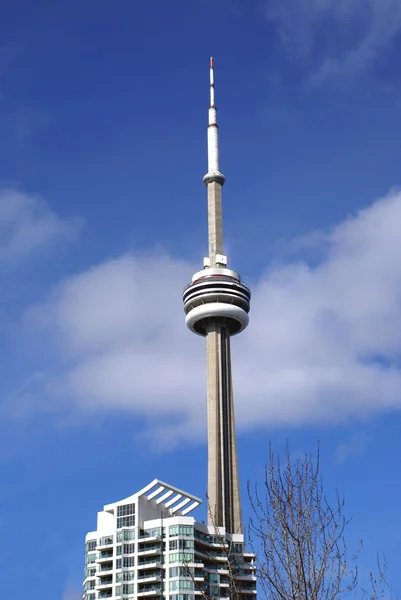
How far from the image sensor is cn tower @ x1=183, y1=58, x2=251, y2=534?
5792 inches

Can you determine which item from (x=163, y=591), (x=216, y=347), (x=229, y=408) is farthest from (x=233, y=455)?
(x=163, y=591)

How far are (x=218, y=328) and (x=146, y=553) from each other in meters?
46.9

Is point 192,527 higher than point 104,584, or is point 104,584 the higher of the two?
point 192,527

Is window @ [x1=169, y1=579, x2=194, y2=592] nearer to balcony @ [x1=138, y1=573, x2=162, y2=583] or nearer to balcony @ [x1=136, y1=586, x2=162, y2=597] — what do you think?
balcony @ [x1=136, y1=586, x2=162, y2=597]

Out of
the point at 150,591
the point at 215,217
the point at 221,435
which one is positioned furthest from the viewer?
the point at 215,217

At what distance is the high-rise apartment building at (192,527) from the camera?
126188 millimetres

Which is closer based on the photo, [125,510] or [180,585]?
[180,585]

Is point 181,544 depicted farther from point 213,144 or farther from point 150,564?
point 213,144

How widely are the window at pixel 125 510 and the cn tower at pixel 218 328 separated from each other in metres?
16.1

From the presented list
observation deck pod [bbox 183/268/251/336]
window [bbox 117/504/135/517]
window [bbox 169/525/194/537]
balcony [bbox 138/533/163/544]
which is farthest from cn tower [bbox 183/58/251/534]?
window [bbox 117/504/135/517]

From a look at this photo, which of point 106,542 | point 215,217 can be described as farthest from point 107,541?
point 215,217

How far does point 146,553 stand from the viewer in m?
126

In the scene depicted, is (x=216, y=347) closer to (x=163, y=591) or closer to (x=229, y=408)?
(x=229, y=408)

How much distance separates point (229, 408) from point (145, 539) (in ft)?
109
